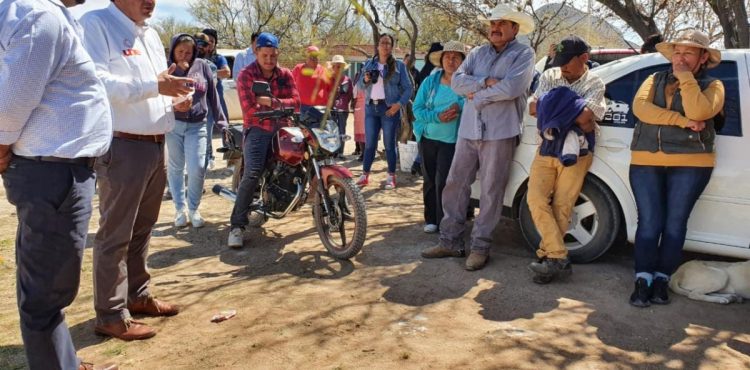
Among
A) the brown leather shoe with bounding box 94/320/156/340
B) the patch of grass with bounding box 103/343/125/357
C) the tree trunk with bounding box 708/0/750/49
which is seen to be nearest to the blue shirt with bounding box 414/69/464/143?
the brown leather shoe with bounding box 94/320/156/340

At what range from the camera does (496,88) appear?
419cm

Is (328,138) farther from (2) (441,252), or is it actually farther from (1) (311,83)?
(1) (311,83)

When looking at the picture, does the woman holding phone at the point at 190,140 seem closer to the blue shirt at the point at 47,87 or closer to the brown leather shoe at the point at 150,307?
the brown leather shoe at the point at 150,307

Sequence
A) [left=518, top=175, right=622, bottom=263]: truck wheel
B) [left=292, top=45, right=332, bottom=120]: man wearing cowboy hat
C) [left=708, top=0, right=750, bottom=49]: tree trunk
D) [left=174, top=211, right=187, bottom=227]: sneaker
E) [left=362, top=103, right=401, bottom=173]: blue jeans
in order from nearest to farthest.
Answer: [left=518, top=175, right=622, bottom=263]: truck wheel → [left=174, top=211, right=187, bottom=227]: sneaker → [left=708, top=0, right=750, bottom=49]: tree trunk → [left=362, top=103, right=401, bottom=173]: blue jeans → [left=292, top=45, right=332, bottom=120]: man wearing cowboy hat

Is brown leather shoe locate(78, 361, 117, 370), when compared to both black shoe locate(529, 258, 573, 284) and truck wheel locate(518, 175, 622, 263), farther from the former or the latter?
truck wheel locate(518, 175, 622, 263)

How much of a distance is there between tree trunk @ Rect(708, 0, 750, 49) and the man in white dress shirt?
688 cm

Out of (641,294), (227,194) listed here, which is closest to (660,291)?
(641,294)

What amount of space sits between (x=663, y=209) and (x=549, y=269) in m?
0.83

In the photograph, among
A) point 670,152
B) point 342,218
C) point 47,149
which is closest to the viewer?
point 47,149

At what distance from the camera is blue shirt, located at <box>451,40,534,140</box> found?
165 inches

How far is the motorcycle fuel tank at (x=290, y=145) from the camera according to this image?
4859 mm

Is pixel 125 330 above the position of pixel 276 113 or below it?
below

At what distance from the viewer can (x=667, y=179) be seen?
3.81 m

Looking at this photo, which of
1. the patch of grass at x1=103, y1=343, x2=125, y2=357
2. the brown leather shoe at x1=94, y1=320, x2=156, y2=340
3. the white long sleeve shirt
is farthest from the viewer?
the brown leather shoe at x1=94, y1=320, x2=156, y2=340
